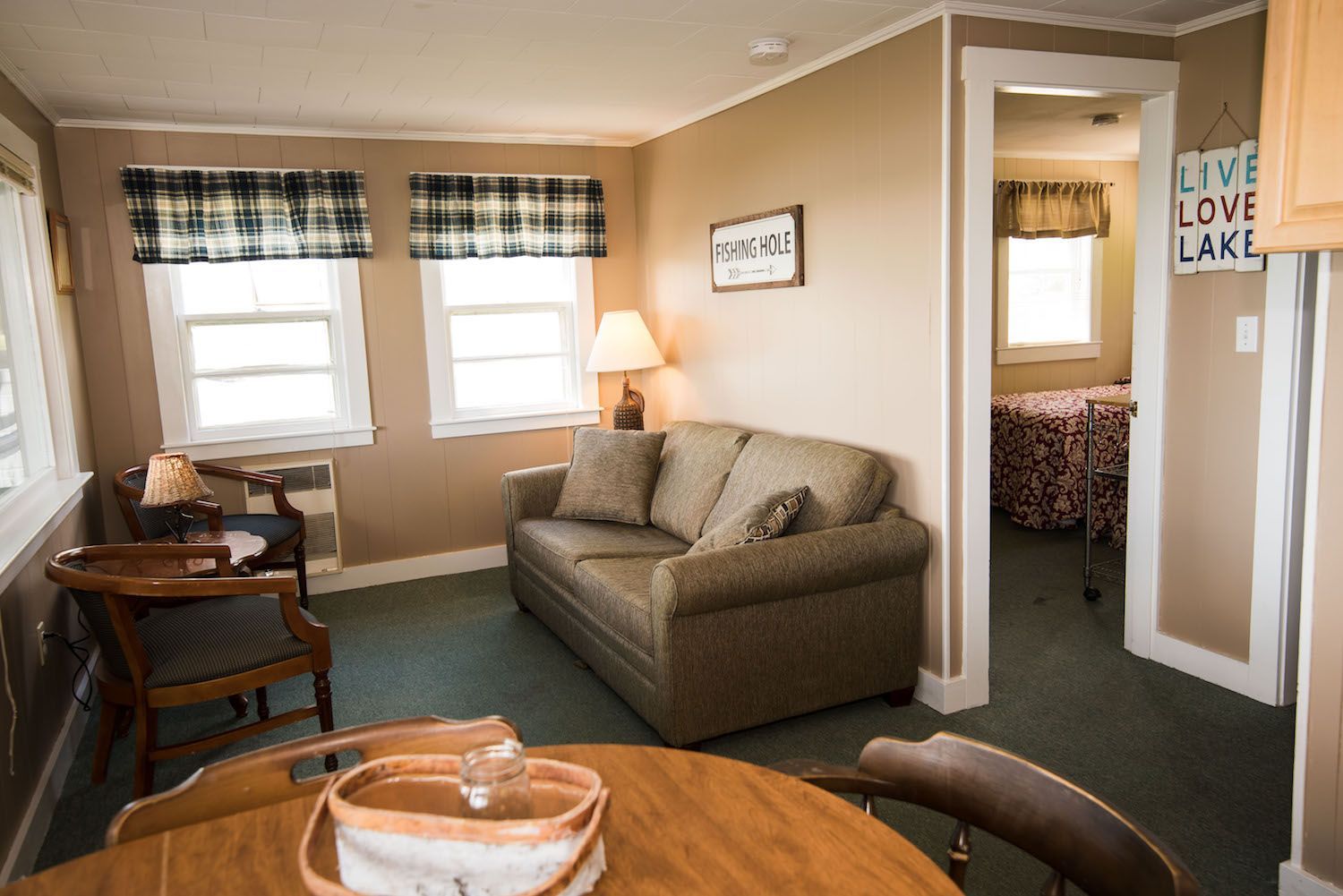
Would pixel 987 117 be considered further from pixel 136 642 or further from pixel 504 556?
pixel 504 556

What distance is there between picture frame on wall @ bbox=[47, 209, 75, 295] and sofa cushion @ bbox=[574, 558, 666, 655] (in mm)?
2403

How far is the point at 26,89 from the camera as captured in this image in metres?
3.50

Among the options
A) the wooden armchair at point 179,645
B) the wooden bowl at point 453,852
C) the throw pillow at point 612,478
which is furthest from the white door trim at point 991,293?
the wooden bowl at point 453,852

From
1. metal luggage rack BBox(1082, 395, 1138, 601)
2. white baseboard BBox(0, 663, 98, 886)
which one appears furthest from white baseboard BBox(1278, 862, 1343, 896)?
white baseboard BBox(0, 663, 98, 886)

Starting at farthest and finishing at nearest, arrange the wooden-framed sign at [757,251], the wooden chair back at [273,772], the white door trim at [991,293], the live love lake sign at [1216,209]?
1. the wooden-framed sign at [757,251]
2. the live love lake sign at [1216,209]
3. the white door trim at [991,293]
4. the wooden chair back at [273,772]

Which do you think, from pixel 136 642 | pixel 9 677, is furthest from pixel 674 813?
pixel 9 677


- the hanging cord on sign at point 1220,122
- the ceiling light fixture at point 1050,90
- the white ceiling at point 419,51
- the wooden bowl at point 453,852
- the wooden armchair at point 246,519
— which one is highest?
the white ceiling at point 419,51

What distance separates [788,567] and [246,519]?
2636 mm

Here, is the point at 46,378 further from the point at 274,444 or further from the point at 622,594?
the point at 622,594

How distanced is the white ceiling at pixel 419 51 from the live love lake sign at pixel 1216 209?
47 cm

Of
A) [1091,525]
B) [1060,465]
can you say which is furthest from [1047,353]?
[1091,525]

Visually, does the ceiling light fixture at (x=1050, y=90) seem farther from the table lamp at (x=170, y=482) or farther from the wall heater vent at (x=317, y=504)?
the wall heater vent at (x=317, y=504)

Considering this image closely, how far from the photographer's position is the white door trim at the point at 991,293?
2961 mm

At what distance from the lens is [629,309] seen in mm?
5234
